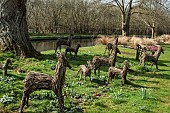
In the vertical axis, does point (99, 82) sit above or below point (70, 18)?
below

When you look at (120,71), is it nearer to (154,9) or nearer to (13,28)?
(13,28)

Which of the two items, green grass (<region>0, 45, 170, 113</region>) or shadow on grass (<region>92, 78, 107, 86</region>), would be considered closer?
green grass (<region>0, 45, 170, 113</region>)

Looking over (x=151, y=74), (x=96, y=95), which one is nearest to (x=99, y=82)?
(x=96, y=95)

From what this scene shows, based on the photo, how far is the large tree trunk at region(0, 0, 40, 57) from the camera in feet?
68.0

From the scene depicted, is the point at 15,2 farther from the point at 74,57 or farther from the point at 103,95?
the point at 103,95

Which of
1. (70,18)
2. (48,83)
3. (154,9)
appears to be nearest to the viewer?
(48,83)

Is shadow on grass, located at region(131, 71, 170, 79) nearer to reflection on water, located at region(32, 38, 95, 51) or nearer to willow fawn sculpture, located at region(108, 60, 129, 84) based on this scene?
willow fawn sculpture, located at region(108, 60, 129, 84)

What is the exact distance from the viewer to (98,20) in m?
96.5

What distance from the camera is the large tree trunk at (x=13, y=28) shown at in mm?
20719

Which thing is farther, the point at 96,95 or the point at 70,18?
the point at 70,18

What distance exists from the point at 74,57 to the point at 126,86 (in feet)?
29.6

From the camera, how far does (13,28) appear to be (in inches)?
817

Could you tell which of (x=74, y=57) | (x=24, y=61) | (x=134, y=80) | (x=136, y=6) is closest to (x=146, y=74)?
(x=134, y=80)

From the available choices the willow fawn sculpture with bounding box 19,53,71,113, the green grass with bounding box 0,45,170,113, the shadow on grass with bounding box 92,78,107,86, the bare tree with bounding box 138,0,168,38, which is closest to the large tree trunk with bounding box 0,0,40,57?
the green grass with bounding box 0,45,170,113
